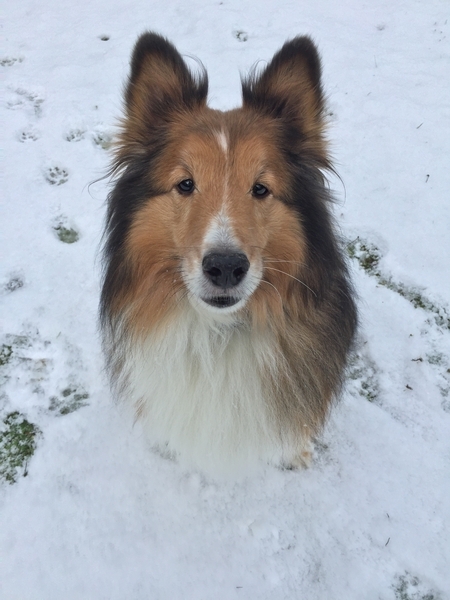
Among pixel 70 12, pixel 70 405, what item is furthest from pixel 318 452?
pixel 70 12

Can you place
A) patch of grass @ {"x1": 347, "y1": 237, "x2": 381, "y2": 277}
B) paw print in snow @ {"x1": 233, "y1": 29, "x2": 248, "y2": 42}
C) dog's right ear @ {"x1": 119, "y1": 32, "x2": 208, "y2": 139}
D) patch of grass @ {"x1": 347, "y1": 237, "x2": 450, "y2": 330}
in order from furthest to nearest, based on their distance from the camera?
paw print in snow @ {"x1": 233, "y1": 29, "x2": 248, "y2": 42} < patch of grass @ {"x1": 347, "y1": 237, "x2": 381, "y2": 277} < patch of grass @ {"x1": 347, "y1": 237, "x2": 450, "y2": 330} < dog's right ear @ {"x1": 119, "y1": 32, "x2": 208, "y2": 139}

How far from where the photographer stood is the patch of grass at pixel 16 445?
2.54m

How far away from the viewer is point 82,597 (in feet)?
7.28

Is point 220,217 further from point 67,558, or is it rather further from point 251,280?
point 67,558

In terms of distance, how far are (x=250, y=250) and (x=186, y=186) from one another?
0.44m

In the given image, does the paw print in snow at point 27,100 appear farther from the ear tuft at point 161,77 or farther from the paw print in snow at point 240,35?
the ear tuft at point 161,77

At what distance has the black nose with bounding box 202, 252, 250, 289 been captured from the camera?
169 cm

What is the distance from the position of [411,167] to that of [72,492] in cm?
363

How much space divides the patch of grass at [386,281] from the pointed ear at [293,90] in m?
1.43

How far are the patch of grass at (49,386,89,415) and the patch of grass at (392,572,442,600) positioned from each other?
196 cm

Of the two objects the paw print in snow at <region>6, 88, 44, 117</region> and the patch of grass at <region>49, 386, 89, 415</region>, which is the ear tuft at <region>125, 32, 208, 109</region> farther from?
the paw print in snow at <region>6, 88, 44, 117</region>

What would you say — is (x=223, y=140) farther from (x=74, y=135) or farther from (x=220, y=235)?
(x=74, y=135)

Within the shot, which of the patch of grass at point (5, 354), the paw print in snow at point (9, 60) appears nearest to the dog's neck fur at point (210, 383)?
the patch of grass at point (5, 354)

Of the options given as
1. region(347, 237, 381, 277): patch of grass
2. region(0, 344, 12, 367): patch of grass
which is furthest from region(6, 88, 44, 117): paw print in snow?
region(347, 237, 381, 277): patch of grass
